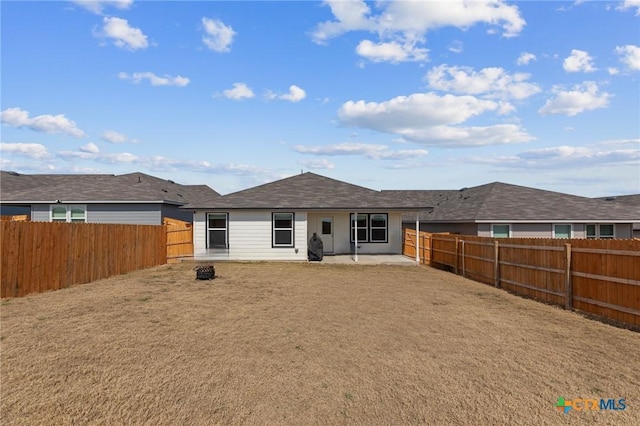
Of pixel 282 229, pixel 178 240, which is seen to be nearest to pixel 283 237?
pixel 282 229

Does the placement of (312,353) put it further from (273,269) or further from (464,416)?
(273,269)

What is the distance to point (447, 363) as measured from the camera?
231 inches

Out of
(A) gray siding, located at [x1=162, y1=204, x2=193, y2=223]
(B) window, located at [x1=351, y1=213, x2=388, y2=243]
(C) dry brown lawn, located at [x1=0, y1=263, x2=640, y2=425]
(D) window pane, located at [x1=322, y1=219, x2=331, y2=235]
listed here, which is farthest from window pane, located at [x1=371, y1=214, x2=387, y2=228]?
(C) dry brown lawn, located at [x1=0, y1=263, x2=640, y2=425]

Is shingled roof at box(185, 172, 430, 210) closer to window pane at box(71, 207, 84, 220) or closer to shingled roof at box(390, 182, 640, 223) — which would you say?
shingled roof at box(390, 182, 640, 223)

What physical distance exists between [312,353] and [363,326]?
6.31ft

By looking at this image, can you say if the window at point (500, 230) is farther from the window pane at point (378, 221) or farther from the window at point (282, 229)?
the window at point (282, 229)

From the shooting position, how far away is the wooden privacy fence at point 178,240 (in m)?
20.4

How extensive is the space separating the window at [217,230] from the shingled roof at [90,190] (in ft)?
12.9

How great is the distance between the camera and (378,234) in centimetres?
2338

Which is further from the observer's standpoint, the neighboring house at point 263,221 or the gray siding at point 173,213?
the gray siding at point 173,213

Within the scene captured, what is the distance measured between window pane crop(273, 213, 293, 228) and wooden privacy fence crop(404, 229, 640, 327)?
9021mm

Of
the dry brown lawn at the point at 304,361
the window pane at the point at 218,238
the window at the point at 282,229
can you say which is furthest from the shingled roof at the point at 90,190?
the dry brown lawn at the point at 304,361

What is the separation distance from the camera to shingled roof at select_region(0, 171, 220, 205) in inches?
902

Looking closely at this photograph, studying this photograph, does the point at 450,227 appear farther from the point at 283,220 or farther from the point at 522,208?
the point at 283,220
